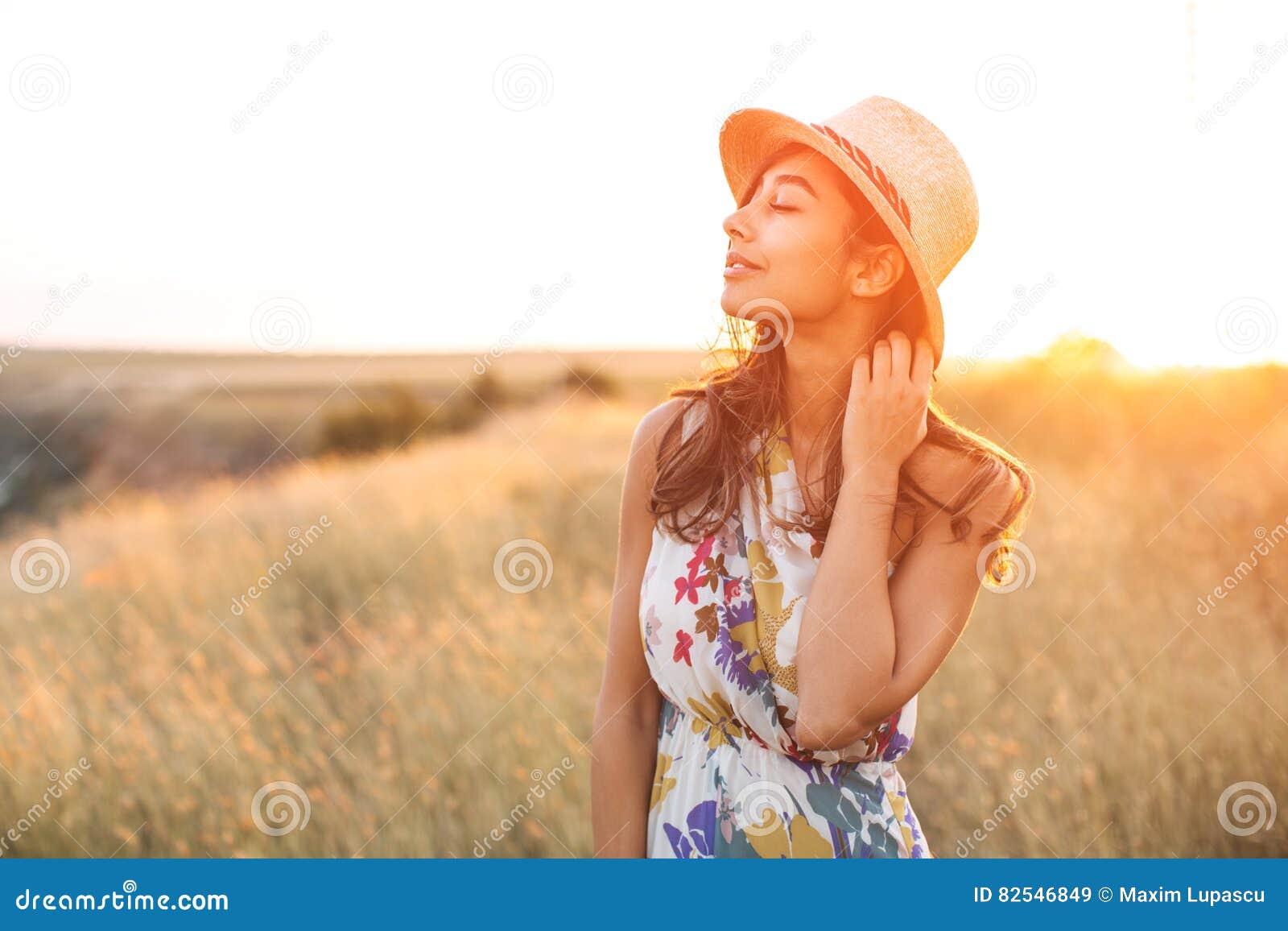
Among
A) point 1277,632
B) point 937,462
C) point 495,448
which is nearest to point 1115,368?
point 1277,632

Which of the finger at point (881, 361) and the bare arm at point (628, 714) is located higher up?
the finger at point (881, 361)

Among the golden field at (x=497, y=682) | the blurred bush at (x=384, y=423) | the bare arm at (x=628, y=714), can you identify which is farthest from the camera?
the blurred bush at (x=384, y=423)

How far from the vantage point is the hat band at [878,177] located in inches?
68.9

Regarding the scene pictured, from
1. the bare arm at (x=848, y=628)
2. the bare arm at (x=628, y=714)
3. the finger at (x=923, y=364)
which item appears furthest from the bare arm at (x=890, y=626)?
the bare arm at (x=628, y=714)

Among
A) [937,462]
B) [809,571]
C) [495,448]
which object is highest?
[495,448]

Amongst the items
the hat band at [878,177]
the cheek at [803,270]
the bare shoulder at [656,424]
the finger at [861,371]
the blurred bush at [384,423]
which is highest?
the blurred bush at [384,423]

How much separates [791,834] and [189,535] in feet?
27.2

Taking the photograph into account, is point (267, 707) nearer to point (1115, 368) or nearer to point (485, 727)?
point (485, 727)

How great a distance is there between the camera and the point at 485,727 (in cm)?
440

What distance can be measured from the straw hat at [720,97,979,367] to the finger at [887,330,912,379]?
86mm

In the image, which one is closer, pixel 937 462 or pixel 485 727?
pixel 937 462

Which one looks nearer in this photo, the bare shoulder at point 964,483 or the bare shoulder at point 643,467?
the bare shoulder at point 964,483

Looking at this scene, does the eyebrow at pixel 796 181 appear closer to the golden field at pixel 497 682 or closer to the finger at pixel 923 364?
the finger at pixel 923 364

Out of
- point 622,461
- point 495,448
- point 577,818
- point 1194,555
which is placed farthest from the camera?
point 495,448
